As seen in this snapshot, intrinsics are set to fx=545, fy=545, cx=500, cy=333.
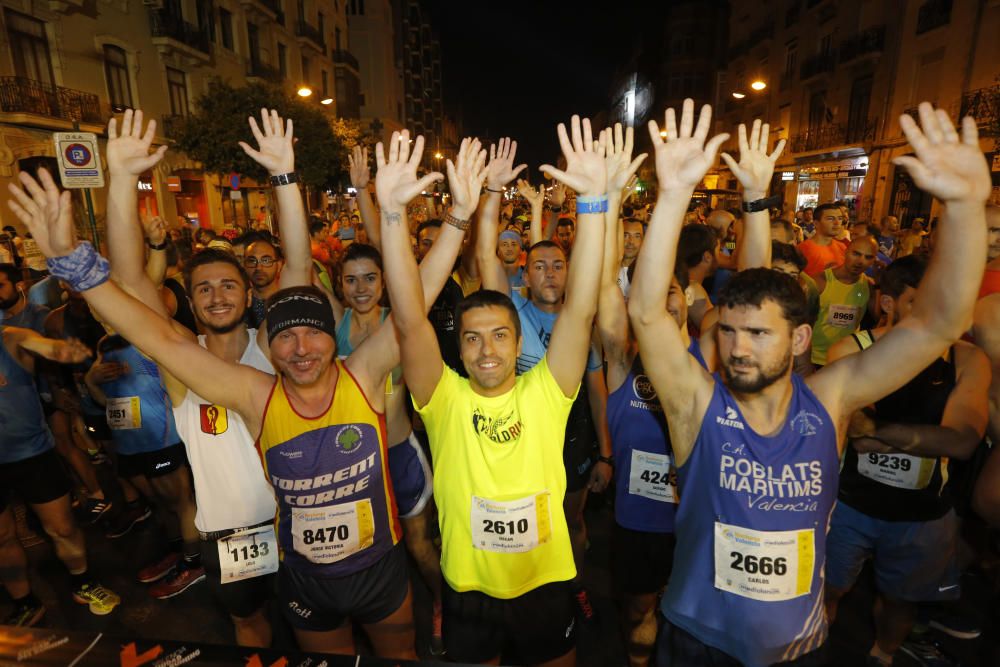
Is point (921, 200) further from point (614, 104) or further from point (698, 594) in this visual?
point (614, 104)

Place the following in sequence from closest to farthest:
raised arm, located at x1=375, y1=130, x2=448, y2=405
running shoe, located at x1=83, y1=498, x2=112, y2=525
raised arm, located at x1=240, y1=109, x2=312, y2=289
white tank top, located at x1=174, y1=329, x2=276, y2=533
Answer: raised arm, located at x1=375, y1=130, x2=448, y2=405
white tank top, located at x1=174, y1=329, x2=276, y2=533
raised arm, located at x1=240, y1=109, x2=312, y2=289
running shoe, located at x1=83, y1=498, x2=112, y2=525

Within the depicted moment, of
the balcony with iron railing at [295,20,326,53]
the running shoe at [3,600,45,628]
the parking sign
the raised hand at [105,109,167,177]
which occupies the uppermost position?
the balcony with iron railing at [295,20,326,53]

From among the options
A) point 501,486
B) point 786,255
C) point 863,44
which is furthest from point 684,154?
point 863,44

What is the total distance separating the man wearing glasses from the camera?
15.3 ft

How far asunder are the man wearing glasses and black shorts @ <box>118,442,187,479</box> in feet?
3.93

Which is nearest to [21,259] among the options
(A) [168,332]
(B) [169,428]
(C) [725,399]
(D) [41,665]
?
(B) [169,428]

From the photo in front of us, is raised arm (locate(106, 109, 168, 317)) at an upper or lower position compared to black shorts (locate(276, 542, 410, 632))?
upper

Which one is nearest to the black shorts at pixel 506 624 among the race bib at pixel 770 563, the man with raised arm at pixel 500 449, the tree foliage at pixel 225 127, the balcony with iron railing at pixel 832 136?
the man with raised arm at pixel 500 449

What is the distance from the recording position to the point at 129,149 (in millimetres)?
2707

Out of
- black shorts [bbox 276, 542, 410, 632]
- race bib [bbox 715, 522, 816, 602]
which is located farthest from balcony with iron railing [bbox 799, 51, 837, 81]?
black shorts [bbox 276, 542, 410, 632]

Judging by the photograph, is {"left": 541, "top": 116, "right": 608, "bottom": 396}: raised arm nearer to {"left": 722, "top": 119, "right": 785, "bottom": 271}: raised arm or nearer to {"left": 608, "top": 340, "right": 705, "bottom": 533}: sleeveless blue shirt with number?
{"left": 608, "top": 340, "right": 705, "bottom": 533}: sleeveless blue shirt with number

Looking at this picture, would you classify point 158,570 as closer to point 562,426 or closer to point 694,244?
point 562,426

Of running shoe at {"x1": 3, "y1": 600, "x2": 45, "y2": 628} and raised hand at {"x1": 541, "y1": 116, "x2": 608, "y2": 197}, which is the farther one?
running shoe at {"x1": 3, "y1": 600, "x2": 45, "y2": 628}

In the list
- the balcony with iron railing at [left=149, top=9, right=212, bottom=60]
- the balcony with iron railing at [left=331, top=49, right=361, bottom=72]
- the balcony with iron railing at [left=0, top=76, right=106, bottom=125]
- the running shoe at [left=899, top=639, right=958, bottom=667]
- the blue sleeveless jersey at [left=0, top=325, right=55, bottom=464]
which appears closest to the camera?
the running shoe at [left=899, top=639, right=958, bottom=667]
